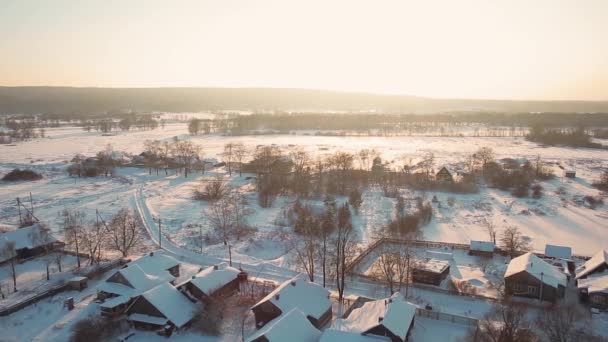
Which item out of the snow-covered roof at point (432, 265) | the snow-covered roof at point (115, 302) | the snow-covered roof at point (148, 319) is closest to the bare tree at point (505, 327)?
the snow-covered roof at point (432, 265)

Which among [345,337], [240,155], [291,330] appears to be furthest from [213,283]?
[240,155]

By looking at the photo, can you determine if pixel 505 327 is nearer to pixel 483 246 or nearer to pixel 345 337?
pixel 345 337

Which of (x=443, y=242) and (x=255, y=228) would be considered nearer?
(x=443, y=242)

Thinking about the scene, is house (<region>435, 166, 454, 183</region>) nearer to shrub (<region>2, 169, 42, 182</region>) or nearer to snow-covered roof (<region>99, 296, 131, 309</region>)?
snow-covered roof (<region>99, 296, 131, 309</region>)

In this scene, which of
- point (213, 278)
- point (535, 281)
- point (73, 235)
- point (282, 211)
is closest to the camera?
point (213, 278)

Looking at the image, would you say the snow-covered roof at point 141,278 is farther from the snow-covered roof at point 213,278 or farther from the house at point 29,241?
the house at point 29,241

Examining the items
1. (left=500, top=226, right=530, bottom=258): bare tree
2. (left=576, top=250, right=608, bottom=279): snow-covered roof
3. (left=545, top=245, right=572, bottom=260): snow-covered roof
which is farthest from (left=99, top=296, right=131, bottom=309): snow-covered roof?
(left=545, top=245, right=572, bottom=260): snow-covered roof

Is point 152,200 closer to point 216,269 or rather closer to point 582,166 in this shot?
point 216,269

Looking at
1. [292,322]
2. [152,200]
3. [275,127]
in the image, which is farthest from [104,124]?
[292,322]
